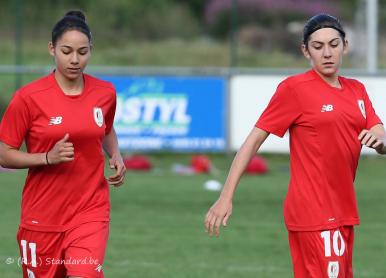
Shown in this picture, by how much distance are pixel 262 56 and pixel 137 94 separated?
7437 mm

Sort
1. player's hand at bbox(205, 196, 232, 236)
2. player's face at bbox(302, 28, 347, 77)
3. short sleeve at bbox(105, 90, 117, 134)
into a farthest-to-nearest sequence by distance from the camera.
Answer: short sleeve at bbox(105, 90, 117, 134) < player's face at bbox(302, 28, 347, 77) < player's hand at bbox(205, 196, 232, 236)

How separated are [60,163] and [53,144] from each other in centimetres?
13

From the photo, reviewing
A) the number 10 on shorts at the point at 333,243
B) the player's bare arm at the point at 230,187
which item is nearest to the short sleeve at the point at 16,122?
the player's bare arm at the point at 230,187

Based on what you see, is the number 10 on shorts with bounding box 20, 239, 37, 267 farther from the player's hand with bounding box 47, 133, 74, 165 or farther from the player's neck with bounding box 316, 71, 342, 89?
the player's neck with bounding box 316, 71, 342, 89

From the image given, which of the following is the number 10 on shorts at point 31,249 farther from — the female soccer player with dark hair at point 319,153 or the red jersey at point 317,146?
the red jersey at point 317,146

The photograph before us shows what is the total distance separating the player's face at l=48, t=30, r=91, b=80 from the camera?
6754 mm

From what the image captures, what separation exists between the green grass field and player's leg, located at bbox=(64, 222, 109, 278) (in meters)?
3.00

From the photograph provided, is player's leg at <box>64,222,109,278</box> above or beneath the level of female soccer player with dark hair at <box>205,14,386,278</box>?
beneath

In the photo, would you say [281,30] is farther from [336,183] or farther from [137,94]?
[336,183]

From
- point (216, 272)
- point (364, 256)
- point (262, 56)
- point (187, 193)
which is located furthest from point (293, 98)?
point (262, 56)

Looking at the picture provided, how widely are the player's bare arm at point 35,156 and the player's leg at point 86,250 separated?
46 cm

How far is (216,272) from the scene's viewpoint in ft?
32.8

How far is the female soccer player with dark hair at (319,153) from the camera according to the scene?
645 cm

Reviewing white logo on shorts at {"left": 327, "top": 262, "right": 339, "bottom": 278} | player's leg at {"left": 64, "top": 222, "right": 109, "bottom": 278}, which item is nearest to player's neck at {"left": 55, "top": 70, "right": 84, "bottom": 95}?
player's leg at {"left": 64, "top": 222, "right": 109, "bottom": 278}
